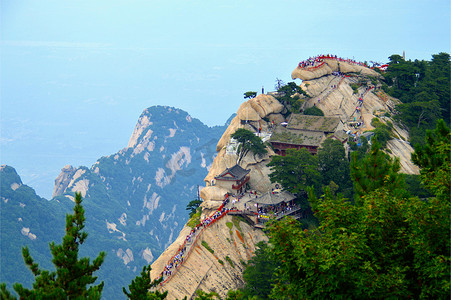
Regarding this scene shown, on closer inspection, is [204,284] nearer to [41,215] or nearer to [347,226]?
[347,226]

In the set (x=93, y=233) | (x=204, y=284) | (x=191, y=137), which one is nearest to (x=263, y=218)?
(x=204, y=284)

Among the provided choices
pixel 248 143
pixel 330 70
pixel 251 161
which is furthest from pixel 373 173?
pixel 330 70

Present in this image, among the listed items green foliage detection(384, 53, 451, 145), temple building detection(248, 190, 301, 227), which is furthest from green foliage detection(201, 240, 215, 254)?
green foliage detection(384, 53, 451, 145)

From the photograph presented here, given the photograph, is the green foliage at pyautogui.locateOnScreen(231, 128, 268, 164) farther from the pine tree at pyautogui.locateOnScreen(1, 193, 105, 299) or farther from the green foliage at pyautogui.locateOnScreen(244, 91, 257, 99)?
the pine tree at pyautogui.locateOnScreen(1, 193, 105, 299)

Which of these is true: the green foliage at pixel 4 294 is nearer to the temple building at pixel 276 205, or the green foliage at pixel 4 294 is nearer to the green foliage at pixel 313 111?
the temple building at pixel 276 205

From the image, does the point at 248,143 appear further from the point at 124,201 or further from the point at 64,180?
the point at 124,201

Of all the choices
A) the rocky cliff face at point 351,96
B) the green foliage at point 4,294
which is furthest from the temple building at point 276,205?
the green foliage at point 4,294
